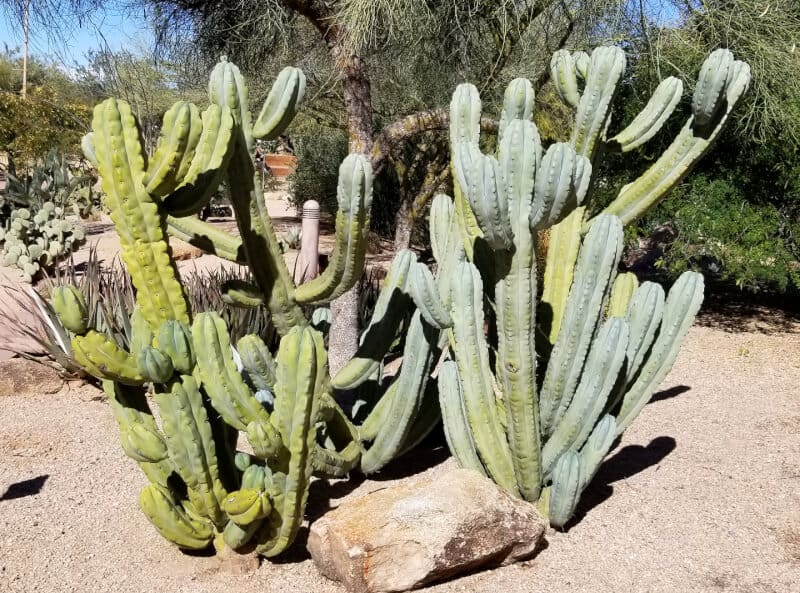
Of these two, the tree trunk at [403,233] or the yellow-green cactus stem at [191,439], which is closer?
the yellow-green cactus stem at [191,439]

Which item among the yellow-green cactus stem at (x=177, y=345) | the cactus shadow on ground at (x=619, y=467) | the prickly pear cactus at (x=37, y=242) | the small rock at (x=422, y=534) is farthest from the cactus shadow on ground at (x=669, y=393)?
the prickly pear cactus at (x=37, y=242)

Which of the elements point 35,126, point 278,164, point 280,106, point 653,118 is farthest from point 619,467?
point 278,164

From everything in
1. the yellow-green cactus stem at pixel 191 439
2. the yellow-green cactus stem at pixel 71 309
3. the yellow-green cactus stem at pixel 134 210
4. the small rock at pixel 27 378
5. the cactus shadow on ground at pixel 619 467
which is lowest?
the cactus shadow on ground at pixel 619 467

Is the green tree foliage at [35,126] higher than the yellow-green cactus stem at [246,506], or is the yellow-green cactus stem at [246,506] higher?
the green tree foliage at [35,126]

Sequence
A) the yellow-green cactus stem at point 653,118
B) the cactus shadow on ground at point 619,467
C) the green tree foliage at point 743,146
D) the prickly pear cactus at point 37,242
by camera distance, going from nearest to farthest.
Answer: the cactus shadow on ground at point 619,467 → the yellow-green cactus stem at point 653,118 → the green tree foliage at point 743,146 → the prickly pear cactus at point 37,242

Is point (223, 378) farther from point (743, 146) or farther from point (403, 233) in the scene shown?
point (743, 146)

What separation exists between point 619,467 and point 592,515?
2.20ft

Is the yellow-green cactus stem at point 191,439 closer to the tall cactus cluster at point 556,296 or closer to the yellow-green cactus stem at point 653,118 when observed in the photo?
the tall cactus cluster at point 556,296

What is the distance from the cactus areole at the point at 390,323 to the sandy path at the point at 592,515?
0.23 meters

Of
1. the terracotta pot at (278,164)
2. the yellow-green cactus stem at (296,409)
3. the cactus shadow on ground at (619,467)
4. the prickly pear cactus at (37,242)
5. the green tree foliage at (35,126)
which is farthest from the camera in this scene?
the terracotta pot at (278,164)

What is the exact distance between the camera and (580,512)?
3.88 metres

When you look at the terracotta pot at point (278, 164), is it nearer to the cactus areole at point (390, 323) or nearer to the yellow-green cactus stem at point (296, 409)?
the cactus areole at point (390, 323)

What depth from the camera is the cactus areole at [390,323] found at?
9.51 ft

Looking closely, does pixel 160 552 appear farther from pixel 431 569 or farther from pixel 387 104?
pixel 387 104
